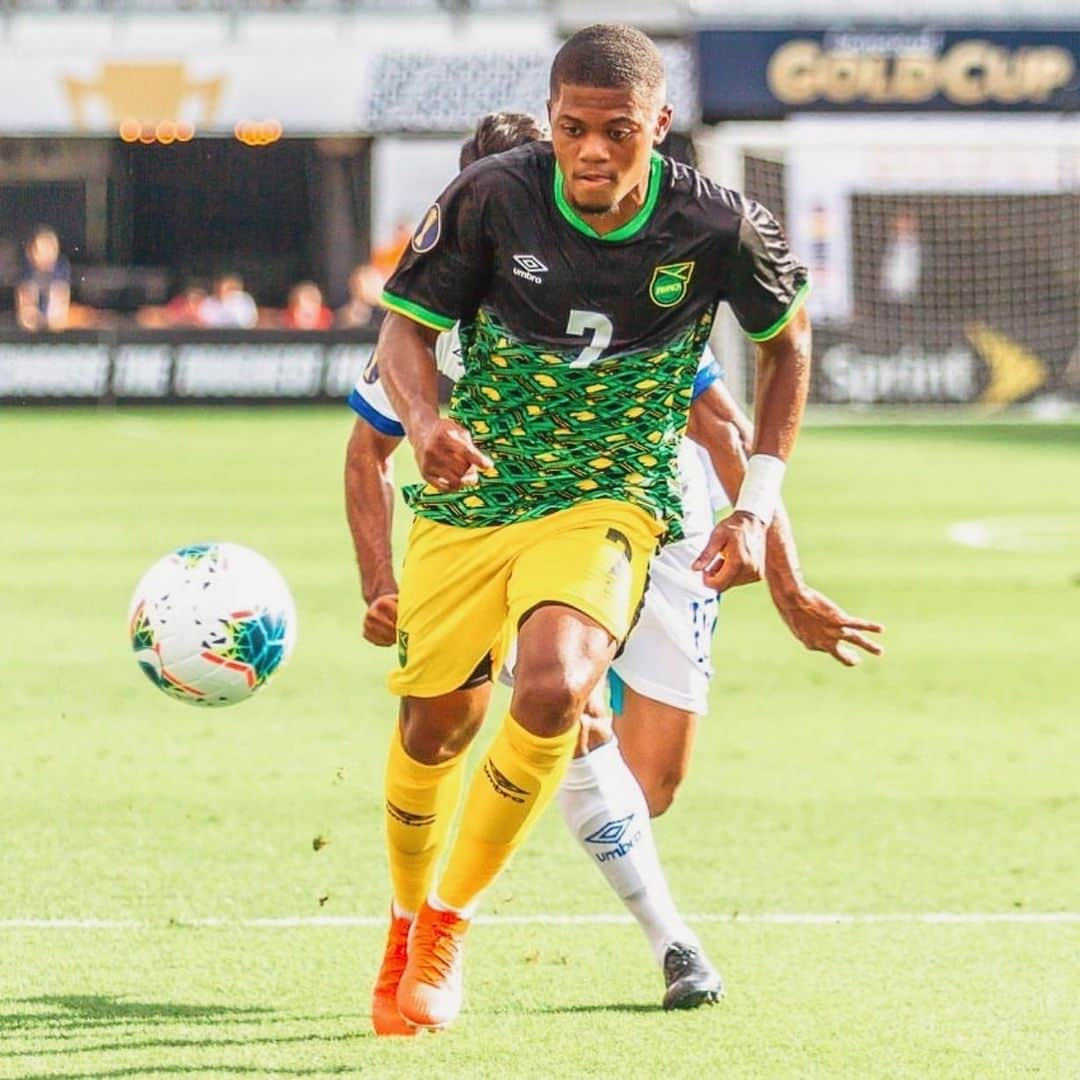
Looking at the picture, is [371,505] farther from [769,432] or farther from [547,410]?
[769,432]

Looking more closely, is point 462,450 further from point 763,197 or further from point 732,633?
point 763,197

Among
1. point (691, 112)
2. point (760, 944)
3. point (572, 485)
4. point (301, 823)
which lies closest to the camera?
point (572, 485)

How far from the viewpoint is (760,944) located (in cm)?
581

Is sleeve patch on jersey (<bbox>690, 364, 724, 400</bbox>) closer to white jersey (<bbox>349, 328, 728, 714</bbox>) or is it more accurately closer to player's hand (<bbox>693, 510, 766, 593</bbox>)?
white jersey (<bbox>349, 328, 728, 714</bbox>)

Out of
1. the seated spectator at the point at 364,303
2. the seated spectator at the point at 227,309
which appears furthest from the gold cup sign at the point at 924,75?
the seated spectator at the point at 227,309

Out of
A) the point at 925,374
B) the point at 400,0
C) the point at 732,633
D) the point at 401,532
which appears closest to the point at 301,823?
the point at 732,633

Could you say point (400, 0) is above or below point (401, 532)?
above

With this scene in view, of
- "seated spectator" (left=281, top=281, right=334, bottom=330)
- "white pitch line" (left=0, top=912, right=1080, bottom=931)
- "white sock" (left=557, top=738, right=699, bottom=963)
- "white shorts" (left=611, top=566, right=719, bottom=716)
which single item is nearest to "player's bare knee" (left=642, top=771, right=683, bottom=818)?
"white shorts" (left=611, top=566, right=719, bottom=716)

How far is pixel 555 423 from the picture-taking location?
490cm

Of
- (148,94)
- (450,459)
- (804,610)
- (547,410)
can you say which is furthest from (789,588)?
(148,94)

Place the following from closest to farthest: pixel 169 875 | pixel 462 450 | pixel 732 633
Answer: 1. pixel 462 450
2. pixel 169 875
3. pixel 732 633

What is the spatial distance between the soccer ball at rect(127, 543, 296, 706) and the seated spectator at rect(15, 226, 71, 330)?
973 inches

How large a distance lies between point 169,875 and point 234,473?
14.0 metres

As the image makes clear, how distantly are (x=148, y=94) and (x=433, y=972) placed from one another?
1201 inches
